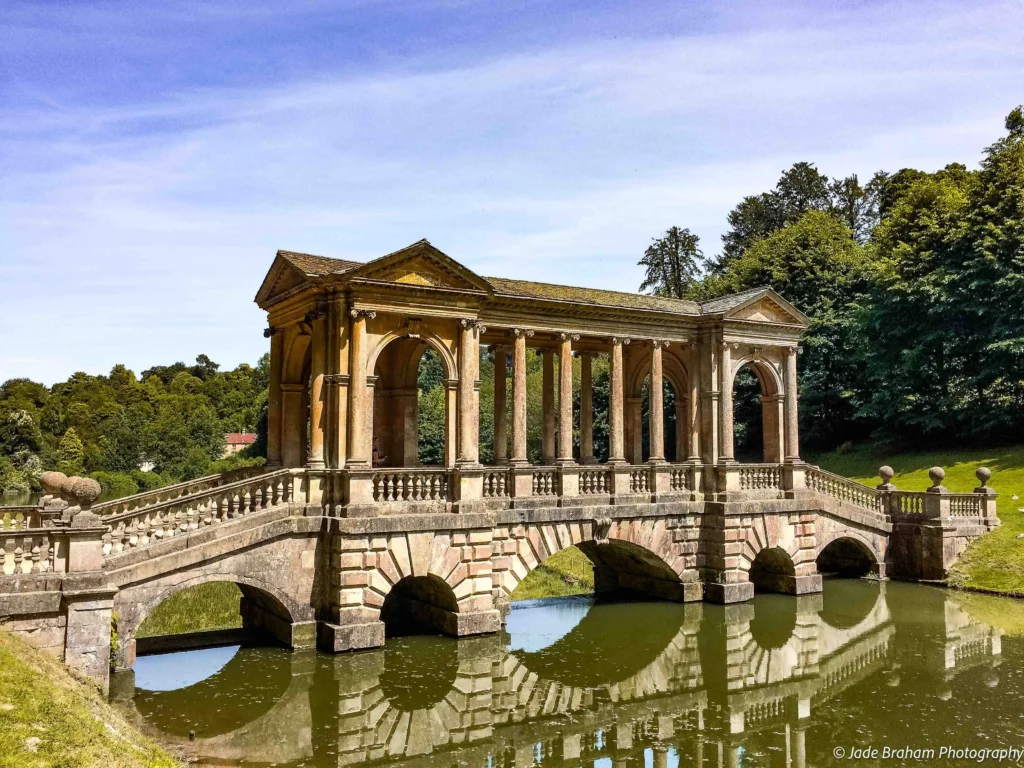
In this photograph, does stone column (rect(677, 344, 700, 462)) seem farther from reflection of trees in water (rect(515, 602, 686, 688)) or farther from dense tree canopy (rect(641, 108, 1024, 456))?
dense tree canopy (rect(641, 108, 1024, 456))

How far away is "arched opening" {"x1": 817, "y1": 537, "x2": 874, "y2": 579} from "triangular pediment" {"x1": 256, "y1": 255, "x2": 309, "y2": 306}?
1881cm

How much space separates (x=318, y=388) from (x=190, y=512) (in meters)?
3.69

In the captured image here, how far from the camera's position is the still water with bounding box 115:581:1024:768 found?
12359 mm

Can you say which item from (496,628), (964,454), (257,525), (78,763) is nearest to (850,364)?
(964,454)

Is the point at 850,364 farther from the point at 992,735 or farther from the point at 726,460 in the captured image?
the point at 992,735

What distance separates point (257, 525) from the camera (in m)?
16.8

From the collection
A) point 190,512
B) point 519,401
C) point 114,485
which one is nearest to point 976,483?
point 519,401

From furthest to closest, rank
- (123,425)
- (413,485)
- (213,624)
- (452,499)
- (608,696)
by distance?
(123,425)
(213,624)
(452,499)
(413,485)
(608,696)

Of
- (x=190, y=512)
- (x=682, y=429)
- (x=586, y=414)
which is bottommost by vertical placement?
(x=190, y=512)

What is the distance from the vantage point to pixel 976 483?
31609 mm

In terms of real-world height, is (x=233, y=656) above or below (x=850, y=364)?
below

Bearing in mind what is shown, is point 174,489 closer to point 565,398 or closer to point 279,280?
point 279,280

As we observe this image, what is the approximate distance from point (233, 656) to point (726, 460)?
1350 cm

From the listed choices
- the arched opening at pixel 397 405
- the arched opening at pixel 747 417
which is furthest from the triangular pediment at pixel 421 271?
the arched opening at pixel 747 417
